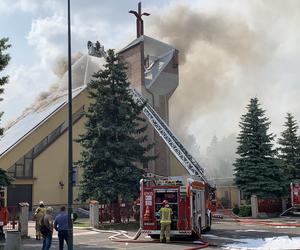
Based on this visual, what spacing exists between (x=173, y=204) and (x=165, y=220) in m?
0.95

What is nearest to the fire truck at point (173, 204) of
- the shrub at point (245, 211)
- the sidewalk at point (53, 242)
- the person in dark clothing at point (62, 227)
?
the sidewalk at point (53, 242)

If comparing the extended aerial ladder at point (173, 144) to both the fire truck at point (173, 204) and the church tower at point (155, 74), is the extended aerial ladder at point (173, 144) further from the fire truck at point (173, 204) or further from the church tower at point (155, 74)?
the fire truck at point (173, 204)

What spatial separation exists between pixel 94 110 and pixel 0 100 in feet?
29.9

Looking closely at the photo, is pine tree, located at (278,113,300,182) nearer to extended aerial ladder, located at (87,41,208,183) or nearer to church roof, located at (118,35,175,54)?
extended aerial ladder, located at (87,41,208,183)

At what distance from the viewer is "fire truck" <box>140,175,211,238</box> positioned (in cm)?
1675

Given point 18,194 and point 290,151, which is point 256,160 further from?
point 18,194

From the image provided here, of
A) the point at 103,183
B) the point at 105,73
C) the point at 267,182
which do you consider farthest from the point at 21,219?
the point at 267,182

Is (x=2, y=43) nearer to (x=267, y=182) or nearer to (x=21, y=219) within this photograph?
(x=21, y=219)

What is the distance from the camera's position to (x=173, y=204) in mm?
17125

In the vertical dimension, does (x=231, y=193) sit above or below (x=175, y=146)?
below

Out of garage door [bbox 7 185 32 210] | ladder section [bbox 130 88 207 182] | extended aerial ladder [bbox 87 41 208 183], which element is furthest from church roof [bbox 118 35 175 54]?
garage door [bbox 7 185 32 210]

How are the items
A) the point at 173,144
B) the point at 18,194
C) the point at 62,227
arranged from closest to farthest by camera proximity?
the point at 62,227 < the point at 18,194 < the point at 173,144

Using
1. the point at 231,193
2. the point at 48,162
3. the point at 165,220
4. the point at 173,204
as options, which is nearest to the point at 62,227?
the point at 165,220

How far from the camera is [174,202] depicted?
1712cm
